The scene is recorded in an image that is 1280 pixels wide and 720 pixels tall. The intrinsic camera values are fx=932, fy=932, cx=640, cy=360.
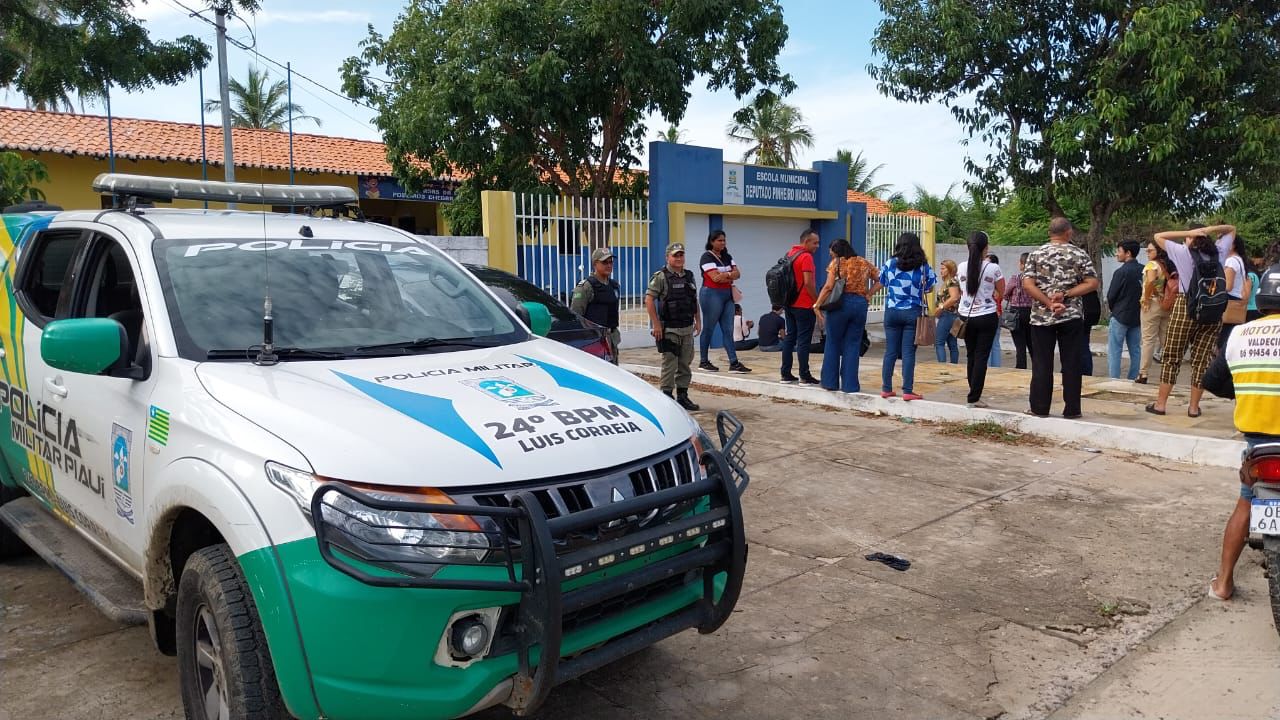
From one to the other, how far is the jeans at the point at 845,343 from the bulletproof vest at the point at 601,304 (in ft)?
7.05

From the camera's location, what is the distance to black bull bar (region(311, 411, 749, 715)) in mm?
2465

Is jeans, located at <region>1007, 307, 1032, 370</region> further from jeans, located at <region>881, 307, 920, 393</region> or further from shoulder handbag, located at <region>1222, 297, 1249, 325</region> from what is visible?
shoulder handbag, located at <region>1222, 297, 1249, 325</region>

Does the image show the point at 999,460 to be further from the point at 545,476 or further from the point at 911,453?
the point at 545,476

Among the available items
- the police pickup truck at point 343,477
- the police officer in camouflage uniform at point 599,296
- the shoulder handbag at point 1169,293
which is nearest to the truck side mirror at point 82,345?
the police pickup truck at point 343,477

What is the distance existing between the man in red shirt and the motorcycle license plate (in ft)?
21.5

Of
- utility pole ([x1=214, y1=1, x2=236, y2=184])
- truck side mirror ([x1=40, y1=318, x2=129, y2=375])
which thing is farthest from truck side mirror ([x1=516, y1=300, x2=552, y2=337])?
utility pole ([x1=214, y1=1, x2=236, y2=184])

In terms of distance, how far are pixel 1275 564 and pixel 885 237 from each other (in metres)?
15.5

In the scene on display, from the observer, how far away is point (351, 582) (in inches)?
96.1

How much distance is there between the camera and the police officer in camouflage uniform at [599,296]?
879 cm

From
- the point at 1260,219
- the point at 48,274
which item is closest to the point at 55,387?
the point at 48,274

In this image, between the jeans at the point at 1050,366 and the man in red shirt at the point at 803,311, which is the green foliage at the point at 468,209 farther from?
the jeans at the point at 1050,366

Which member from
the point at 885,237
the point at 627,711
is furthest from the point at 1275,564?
the point at 885,237

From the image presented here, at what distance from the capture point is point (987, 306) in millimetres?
9094

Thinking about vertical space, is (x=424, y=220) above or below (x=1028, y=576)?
above
